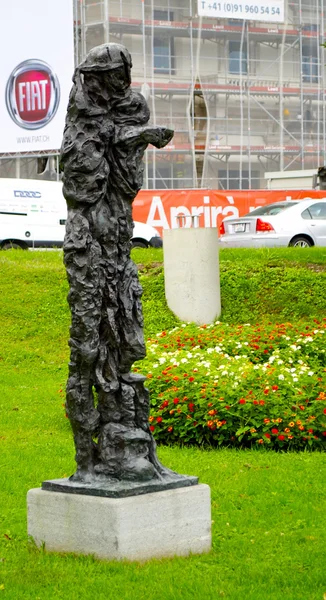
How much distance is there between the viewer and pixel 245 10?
124ft

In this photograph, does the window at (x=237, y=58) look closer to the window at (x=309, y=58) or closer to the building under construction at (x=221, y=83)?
the building under construction at (x=221, y=83)

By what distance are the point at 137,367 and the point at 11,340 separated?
5.04 metres

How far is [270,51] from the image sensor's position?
128 ft

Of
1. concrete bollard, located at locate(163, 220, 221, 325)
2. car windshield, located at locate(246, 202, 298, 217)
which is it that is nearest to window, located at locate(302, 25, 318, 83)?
car windshield, located at locate(246, 202, 298, 217)

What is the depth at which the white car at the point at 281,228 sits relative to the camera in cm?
2258

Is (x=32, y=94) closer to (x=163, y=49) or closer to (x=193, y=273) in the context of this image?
(x=163, y=49)

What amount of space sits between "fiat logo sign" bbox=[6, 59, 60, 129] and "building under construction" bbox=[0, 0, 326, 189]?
55.9 inches

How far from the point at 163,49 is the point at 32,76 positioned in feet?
17.1

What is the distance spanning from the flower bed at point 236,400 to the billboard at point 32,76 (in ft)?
96.8

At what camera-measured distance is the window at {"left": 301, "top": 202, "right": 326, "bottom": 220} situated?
2346 cm

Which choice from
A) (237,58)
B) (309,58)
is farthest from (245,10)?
(309,58)

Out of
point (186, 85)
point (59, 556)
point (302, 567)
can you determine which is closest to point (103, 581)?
point (59, 556)

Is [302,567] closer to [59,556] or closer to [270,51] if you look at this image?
[59,556]

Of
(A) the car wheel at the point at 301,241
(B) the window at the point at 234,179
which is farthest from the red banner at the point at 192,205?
(A) the car wheel at the point at 301,241
